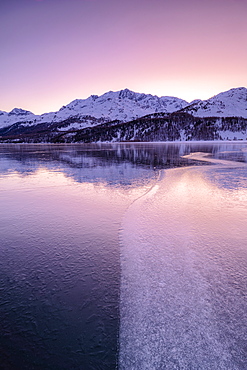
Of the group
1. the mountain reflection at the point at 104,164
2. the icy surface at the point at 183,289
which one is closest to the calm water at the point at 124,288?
the icy surface at the point at 183,289

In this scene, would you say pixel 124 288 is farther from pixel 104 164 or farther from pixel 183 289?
pixel 104 164

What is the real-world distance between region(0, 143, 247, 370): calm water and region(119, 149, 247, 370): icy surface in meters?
0.02

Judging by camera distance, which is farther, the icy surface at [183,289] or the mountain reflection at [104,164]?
the mountain reflection at [104,164]

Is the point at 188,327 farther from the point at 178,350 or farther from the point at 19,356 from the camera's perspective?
the point at 19,356

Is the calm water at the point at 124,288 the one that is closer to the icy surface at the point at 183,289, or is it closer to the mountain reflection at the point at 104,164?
the icy surface at the point at 183,289

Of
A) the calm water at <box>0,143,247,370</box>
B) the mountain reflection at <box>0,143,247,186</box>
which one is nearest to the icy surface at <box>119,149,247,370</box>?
the calm water at <box>0,143,247,370</box>

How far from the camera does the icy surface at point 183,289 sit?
2812 millimetres

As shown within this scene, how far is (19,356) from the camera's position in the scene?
2.85 m

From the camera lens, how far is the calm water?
2855 mm

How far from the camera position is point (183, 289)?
13.1 ft

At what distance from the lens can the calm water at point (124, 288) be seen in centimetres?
286

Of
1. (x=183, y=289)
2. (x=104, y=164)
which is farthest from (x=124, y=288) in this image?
(x=104, y=164)

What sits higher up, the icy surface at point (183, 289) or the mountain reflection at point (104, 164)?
the mountain reflection at point (104, 164)

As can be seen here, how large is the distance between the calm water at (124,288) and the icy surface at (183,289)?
16 millimetres
